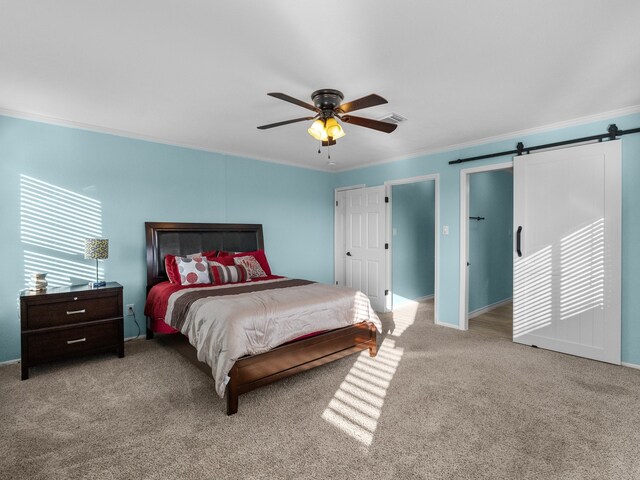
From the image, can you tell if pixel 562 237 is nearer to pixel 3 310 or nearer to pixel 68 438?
pixel 68 438

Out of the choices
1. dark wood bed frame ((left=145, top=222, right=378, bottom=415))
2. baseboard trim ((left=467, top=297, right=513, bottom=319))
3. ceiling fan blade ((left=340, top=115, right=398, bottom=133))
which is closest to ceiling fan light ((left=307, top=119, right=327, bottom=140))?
ceiling fan blade ((left=340, top=115, right=398, bottom=133))

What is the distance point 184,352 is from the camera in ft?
10.2

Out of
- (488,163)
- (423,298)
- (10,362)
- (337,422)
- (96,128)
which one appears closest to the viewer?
(337,422)

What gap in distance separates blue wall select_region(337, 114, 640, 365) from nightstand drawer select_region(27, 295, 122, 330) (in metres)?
3.98

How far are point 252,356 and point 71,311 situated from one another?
6.47 feet

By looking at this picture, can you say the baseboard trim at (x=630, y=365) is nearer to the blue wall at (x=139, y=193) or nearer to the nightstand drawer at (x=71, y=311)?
the blue wall at (x=139, y=193)

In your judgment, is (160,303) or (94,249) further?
(160,303)

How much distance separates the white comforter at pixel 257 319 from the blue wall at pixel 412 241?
266cm

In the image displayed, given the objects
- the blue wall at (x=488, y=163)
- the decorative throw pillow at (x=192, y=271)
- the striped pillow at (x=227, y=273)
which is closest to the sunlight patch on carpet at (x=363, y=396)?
the blue wall at (x=488, y=163)

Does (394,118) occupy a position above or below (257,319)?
above

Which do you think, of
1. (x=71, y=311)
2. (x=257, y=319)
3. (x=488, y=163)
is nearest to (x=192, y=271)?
(x=71, y=311)

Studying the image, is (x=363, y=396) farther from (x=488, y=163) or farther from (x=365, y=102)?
(x=488, y=163)

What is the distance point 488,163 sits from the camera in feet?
13.7

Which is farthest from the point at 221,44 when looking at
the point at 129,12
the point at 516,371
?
the point at 516,371
